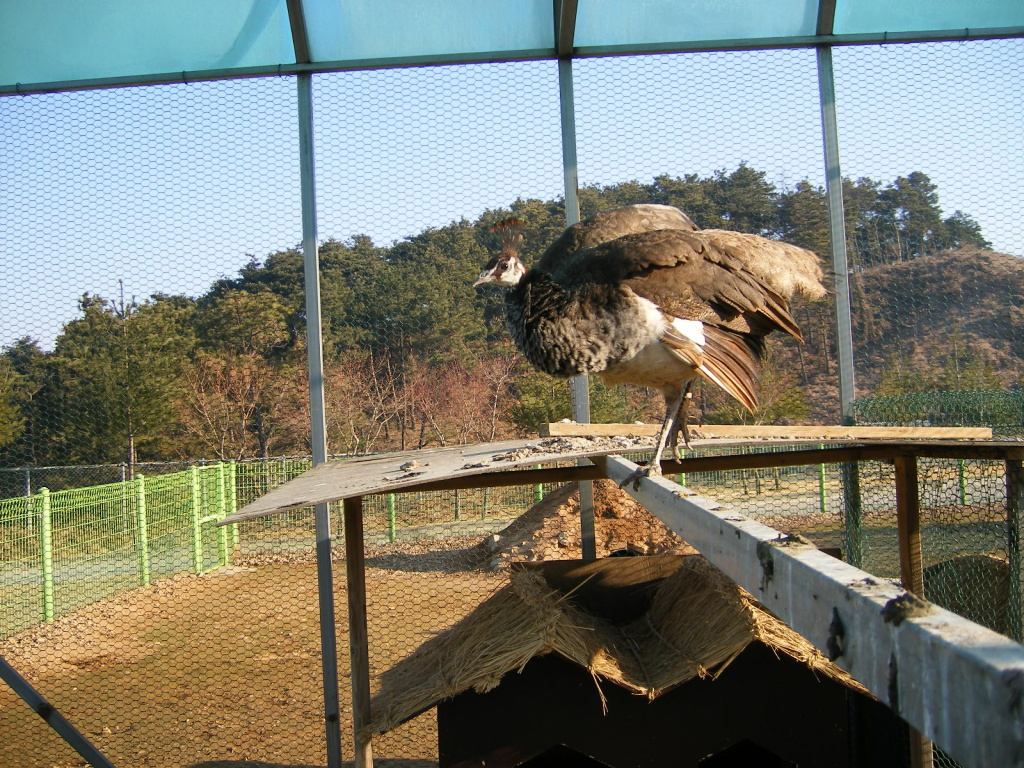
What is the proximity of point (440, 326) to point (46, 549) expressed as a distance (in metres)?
4.21

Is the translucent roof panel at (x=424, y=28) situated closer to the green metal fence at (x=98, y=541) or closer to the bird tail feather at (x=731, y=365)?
the bird tail feather at (x=731, y=365)

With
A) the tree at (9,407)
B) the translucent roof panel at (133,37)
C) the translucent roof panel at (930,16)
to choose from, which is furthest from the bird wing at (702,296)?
the tree at (9,407)

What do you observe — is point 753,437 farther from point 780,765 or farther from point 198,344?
point 198,344

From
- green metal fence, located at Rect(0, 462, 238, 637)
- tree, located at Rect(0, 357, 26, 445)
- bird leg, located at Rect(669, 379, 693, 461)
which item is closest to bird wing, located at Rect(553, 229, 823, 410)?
bird leg, located at Rect(669, 379, 693, 461)

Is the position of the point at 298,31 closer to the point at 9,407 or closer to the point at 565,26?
the point at 565,26

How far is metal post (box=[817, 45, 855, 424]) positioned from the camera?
4.24 m

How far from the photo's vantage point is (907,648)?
2.49 feet

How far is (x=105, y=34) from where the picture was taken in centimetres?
434

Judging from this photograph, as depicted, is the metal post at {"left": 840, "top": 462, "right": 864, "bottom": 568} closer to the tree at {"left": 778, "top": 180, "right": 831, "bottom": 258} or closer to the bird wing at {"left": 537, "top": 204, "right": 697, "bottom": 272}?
the tree at {"left": 778, "top": 180, "right": 831, "bottom": 258}

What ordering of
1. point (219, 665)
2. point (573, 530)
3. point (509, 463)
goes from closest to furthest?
point (509, 463) → point (219, 665) → point (573, 530)

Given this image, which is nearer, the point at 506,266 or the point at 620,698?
the point at 620,698

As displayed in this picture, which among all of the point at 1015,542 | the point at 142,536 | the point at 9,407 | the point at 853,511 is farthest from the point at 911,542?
the point at 142,536

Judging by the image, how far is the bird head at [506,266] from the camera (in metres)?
4.11

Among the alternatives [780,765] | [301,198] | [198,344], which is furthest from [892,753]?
[198,344]
